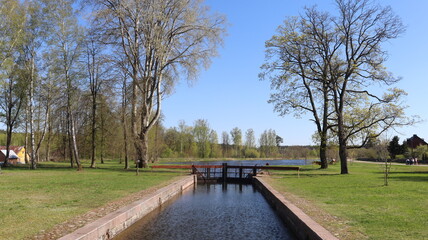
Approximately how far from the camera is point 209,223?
36.9 ft

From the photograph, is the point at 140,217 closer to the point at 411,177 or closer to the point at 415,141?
the point at 411,177

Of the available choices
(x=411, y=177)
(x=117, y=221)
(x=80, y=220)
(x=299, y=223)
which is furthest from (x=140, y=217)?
(x=411, y=177)

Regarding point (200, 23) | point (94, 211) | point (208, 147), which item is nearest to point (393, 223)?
point (94, 211)

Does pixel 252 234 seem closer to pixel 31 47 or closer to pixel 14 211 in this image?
pixel 14 211

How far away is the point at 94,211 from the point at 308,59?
922 inches

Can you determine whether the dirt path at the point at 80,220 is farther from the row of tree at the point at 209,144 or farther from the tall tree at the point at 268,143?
the tall tree at the point at 268,143

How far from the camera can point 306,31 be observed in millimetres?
27156

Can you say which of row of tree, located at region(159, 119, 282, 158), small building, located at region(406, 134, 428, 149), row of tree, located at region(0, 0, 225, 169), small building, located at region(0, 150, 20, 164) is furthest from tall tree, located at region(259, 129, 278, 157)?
row of tree, located at region(0, 0, 225, 169)

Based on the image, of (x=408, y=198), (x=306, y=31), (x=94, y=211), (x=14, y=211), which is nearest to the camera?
(x=14, y=211)

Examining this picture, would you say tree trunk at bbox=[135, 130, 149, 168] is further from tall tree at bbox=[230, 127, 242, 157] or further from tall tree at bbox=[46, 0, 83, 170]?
tall tree at bbox=[230, 127, 242, 157]

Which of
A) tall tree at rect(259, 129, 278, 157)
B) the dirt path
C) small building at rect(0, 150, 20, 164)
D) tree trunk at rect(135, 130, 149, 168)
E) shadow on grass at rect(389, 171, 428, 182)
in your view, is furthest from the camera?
tall tree at rect(259, 129, 278, 157)

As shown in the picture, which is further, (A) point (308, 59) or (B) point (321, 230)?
(A) point (308, 59)

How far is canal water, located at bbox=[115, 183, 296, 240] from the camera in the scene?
31.3 ft

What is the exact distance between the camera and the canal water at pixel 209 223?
9.54 m
